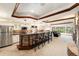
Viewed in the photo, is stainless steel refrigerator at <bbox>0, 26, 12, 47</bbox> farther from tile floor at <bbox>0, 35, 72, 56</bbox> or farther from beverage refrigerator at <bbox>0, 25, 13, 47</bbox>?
tile floor at <bbox>0, 35, 72, 56</bbox>

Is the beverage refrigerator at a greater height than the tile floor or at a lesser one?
greater

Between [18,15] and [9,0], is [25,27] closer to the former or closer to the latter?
[18,15]

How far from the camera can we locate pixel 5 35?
23.4 ft

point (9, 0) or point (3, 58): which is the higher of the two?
point (9, 0)

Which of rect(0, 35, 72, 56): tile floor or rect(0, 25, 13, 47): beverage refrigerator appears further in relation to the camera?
rect(0, 25, 13, 47): beverage refrigerator

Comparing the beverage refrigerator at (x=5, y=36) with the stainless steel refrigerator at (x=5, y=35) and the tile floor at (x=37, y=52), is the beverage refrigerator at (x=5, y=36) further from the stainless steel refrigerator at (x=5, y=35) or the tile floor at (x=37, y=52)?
the tile floor at (x=37, y=52)

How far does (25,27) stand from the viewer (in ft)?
23.4

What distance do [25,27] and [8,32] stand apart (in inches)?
53.6

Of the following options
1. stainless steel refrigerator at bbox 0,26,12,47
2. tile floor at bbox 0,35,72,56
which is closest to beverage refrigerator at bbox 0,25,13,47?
stainless steel refrigerator at bbox 0,26,12,47

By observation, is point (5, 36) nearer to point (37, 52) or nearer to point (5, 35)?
point (5, 35)

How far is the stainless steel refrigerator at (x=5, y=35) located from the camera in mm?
6742

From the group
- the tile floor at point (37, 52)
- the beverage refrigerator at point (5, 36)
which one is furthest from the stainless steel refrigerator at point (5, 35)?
the tile floor at point (37, 52)

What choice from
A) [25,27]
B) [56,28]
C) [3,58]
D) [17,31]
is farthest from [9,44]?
[3,58]

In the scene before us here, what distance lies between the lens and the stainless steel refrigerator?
265 inches
